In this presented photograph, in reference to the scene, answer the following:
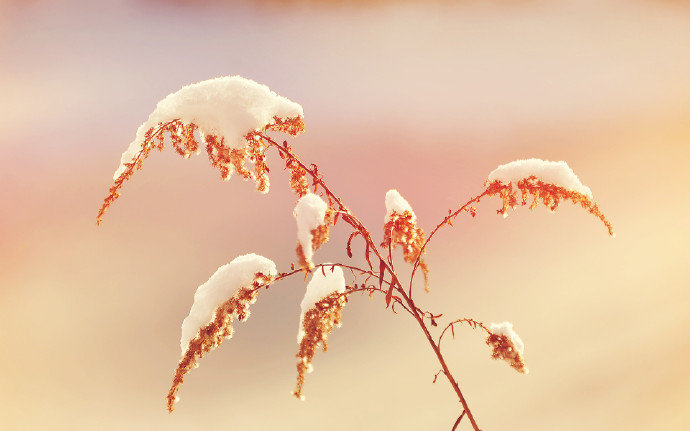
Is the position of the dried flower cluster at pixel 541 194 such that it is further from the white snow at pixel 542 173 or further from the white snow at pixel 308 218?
the white snow at pixel 308 218

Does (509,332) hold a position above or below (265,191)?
below

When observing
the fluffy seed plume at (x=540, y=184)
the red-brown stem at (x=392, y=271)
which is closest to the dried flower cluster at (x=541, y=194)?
the fluffy seed plume at (x=540, y=184)

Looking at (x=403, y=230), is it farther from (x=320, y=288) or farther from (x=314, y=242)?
(x=314, y=242)

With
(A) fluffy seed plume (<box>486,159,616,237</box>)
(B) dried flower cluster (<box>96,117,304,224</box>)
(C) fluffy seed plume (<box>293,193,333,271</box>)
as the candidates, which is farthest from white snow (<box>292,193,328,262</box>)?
(A) fluffy seed plume (<box>486,159,616,237</box>)

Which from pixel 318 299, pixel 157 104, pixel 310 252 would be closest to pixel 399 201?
pixel 318 299

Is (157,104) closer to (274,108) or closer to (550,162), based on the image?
(274,108)

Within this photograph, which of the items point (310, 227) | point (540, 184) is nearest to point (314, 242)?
point (310, 227)
